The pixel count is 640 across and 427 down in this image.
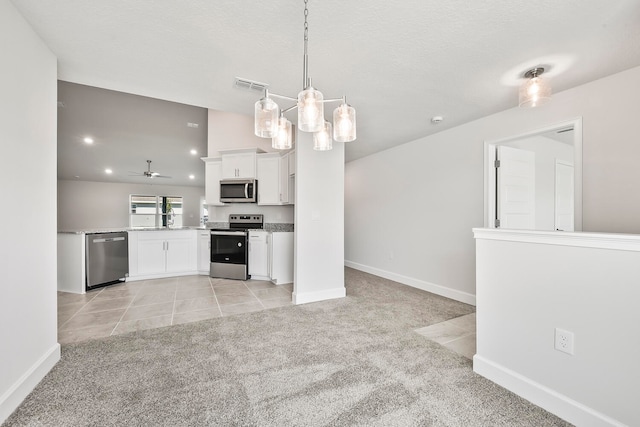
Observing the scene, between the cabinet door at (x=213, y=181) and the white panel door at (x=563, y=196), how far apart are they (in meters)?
5.50

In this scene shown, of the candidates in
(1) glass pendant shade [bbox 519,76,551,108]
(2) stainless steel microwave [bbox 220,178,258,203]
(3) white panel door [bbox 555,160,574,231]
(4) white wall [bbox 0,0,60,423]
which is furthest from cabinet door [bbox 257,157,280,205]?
(3) white panel door [bbox 555,160,574,231]

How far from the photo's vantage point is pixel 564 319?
57.5 inches

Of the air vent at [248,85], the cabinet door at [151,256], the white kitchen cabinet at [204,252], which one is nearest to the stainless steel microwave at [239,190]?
Result: the white kitchen cabinet at [204,252]

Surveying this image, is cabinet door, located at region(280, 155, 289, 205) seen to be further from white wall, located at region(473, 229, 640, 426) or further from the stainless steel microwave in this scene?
white wall, located at region(473, 229, 640, 426)

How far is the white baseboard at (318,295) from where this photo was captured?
10.7 ft

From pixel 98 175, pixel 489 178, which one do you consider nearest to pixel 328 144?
pixel 489 178

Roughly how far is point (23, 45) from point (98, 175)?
8.80 m

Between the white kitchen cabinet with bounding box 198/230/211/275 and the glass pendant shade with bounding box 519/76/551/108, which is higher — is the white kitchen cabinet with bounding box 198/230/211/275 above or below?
below

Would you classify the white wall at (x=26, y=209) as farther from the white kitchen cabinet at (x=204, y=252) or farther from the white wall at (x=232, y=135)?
the white wall at (x=232, y=135)

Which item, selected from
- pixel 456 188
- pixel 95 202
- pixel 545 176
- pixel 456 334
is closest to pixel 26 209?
pixel 456 334

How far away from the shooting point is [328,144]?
80.7 inches

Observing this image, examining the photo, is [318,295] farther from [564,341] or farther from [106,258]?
[106,258]

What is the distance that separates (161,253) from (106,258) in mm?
751

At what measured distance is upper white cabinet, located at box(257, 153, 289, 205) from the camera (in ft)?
14.3
